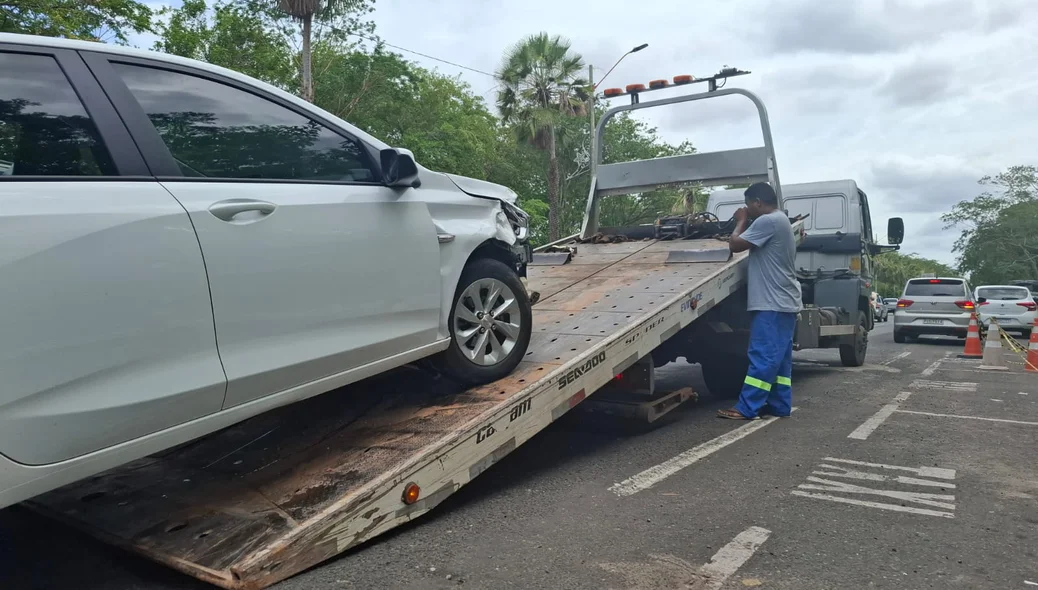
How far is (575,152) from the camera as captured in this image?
1197 inches

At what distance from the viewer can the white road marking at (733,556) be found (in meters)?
2.69

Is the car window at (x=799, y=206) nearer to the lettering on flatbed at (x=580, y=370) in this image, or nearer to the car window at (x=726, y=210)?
the car window at (x=726, y=210)

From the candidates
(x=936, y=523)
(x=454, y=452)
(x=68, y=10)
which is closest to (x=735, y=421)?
(x=936, y=523)

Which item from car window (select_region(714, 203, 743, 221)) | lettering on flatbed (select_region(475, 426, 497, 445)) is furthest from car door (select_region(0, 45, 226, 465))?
car window (select_region(714, 203, 743, 221))

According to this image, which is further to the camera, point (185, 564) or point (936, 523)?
point (936, 523)

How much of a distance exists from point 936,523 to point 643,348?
6.00 ft

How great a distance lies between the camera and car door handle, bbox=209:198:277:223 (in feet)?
8.43

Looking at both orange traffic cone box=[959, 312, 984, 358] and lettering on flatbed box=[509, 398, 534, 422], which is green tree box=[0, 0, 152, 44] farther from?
orange traffic cone box=[959, 312, 984, 358]

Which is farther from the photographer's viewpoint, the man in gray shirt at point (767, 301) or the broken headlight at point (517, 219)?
the man in gray shirt at point (767, 301)

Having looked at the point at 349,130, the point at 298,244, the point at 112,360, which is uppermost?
the point at 349,130

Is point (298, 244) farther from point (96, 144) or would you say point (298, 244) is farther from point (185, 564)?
point (185, 564)

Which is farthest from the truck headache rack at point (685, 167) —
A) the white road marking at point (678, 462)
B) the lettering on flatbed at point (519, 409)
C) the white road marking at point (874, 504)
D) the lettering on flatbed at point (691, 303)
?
the lettering on flatbed at point (519, 409)

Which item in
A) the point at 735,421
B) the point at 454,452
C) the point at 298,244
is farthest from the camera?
the point at 735,421

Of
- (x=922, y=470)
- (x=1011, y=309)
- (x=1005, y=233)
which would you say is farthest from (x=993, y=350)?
(x=1005, y=233)
